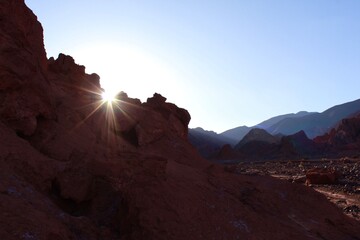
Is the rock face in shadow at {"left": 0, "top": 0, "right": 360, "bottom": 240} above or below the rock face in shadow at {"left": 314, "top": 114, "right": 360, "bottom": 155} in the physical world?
below

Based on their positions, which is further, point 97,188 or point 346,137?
point 346,137

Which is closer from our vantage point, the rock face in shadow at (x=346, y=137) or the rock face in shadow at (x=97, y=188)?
the rock face in shadow at (x=97, y=188)

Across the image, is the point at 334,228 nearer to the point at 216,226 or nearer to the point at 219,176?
the point at 219,176

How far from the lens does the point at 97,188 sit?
23.2 ft

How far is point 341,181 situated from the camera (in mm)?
25484

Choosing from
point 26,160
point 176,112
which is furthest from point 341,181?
point 26,160

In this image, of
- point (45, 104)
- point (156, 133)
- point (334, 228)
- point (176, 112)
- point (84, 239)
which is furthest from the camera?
point (176, 112)

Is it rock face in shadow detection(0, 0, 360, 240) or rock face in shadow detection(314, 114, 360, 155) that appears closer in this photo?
rock face in shadow detection(0, 0, 360, 240)

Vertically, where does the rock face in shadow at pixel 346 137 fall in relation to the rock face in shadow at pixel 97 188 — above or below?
above

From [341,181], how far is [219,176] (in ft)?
59.3

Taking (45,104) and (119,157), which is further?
(45,104)

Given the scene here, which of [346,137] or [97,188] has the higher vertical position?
[346,137]

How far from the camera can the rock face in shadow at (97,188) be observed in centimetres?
596

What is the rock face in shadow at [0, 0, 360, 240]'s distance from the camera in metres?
5.96
